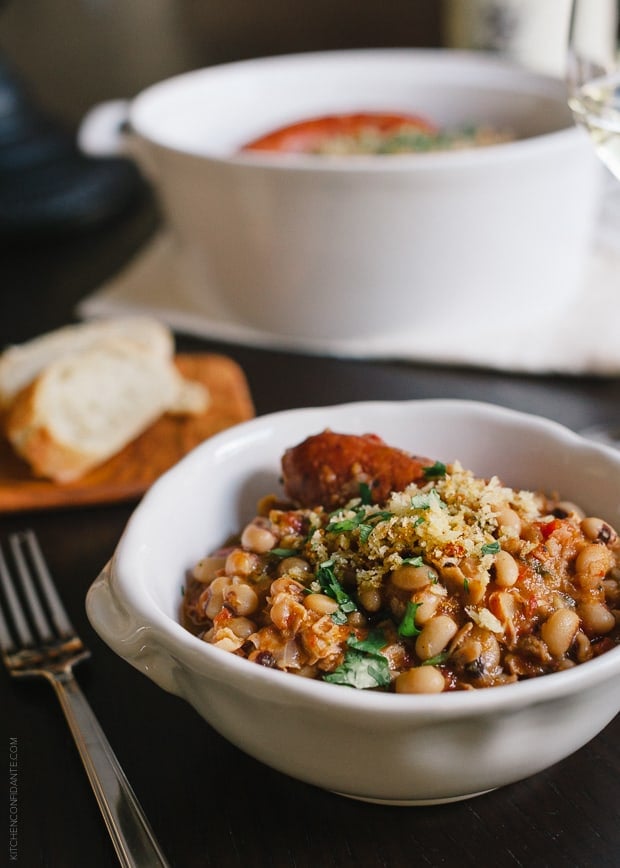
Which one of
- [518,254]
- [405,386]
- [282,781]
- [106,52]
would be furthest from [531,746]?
[106,52]

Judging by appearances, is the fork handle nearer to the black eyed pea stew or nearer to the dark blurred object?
the black eyed pea stew

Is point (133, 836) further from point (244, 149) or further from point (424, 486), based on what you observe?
point (244, 149)

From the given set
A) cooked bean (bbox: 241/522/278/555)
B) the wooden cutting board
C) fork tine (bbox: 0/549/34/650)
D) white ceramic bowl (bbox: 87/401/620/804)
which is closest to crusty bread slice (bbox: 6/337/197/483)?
the wooden cutting board

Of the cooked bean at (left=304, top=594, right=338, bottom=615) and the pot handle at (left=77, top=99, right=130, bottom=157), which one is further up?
the pot handle at (left=77, top=99, right=130, bottom=157)

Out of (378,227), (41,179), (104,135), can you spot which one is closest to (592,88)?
(378,227)

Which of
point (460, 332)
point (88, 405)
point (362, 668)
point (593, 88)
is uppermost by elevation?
point (593, 88)

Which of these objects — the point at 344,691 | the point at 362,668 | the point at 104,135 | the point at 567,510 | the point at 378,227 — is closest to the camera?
the point at 344,691

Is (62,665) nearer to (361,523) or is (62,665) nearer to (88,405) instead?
(361,523)

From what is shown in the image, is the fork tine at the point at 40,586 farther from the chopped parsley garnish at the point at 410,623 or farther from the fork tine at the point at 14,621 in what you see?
the chopped parsley garnish at the point at 410,623
